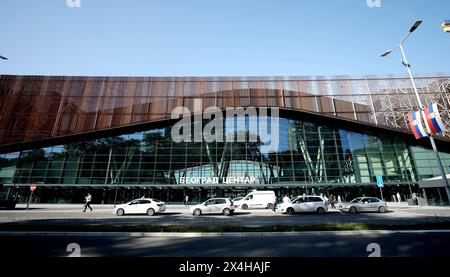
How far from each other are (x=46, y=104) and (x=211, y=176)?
2957 centimetres

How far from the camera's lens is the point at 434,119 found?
13.3 meters

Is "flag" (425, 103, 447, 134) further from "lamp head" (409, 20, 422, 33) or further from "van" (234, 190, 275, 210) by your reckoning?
"van" (234, 190, 275, 210)

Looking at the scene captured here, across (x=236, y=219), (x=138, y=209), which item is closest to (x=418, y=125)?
(x=236, y=219)

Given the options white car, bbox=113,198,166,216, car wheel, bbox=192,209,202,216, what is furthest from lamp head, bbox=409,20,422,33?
white car, bbox=113,198,166,216

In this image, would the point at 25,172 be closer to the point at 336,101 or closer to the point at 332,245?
the point at 332,245

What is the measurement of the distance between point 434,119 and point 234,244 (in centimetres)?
1468

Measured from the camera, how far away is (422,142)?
113ft

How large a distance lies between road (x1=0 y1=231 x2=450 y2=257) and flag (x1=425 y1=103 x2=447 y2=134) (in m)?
6.97

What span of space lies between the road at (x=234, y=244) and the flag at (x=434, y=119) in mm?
6970

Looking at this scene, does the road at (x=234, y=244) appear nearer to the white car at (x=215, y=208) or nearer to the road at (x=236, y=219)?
the road at (x=236, y=219)

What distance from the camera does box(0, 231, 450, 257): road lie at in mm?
6832

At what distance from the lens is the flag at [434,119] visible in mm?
13037

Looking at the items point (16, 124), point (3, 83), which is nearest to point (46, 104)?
point (16, 124)

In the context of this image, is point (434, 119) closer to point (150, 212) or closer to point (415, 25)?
point (415, 25)
